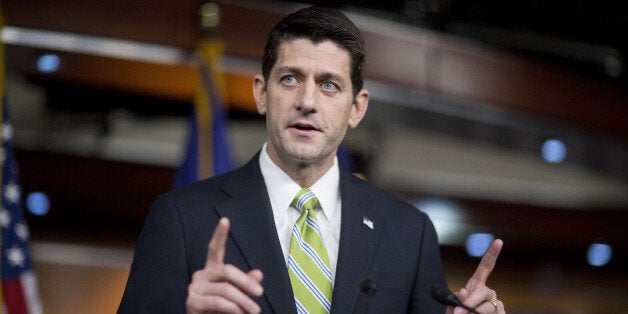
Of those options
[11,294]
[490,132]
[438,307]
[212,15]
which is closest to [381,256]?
[438,307]

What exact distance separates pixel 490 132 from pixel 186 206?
12.1 ft

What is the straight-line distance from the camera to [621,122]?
211 inches

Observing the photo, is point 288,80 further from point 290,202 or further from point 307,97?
point 290,202

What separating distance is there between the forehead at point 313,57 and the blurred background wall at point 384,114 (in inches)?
95.0

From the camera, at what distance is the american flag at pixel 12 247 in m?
3.30

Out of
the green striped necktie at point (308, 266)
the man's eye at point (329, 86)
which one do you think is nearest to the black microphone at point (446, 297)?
the green striped necktie at point (308, 266)

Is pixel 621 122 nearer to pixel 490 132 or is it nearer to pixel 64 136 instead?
pixel 490 132

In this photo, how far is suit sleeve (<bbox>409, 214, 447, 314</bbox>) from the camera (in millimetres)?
1618

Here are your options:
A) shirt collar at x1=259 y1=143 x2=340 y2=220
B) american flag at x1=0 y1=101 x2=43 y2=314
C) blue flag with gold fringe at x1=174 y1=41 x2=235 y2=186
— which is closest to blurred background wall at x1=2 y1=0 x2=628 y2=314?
blue flag with gold fringe at x1=174 y1=41 x2=235 y2=186

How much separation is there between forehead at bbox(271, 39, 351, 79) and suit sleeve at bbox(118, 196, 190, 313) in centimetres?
36

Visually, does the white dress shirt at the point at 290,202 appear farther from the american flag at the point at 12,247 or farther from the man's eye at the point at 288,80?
the american flag at the point at 12,247

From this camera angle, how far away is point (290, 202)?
1627mm

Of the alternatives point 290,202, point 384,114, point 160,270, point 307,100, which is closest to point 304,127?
point 307,100

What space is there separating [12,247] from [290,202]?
6.88ft
